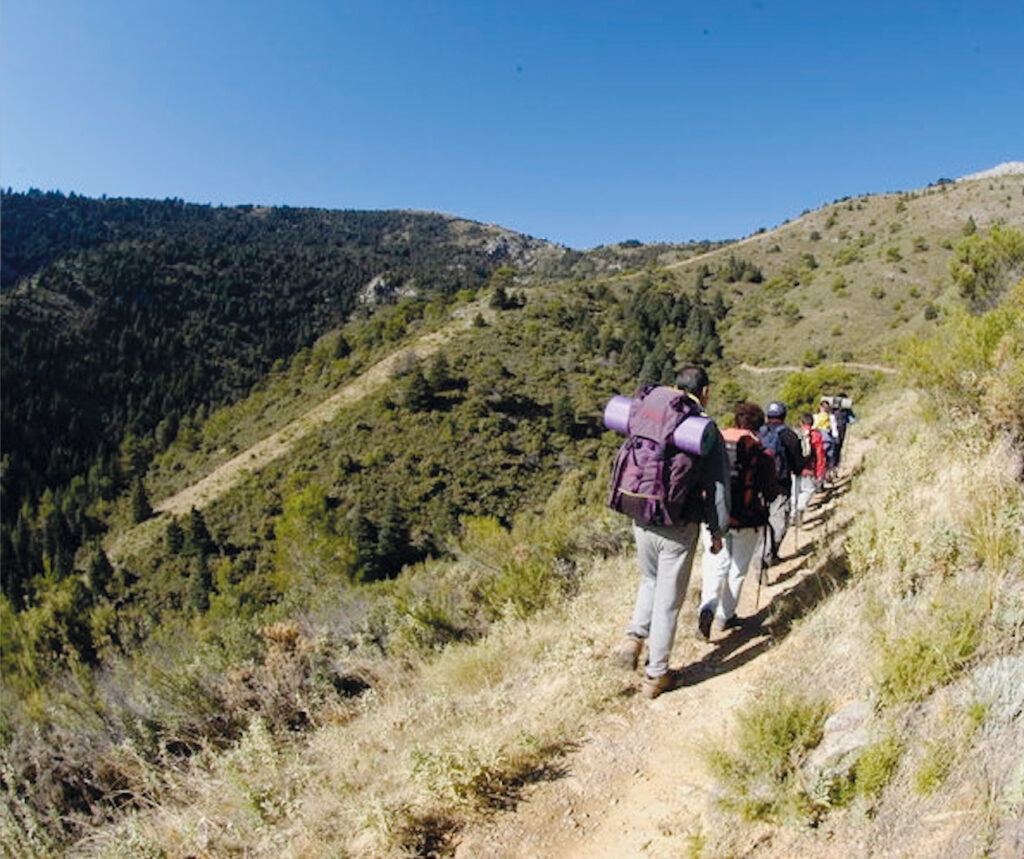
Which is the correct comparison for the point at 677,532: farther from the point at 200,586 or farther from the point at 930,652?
the point at 200,586

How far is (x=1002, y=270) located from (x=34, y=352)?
418ft

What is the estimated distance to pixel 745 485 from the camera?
14.7ft

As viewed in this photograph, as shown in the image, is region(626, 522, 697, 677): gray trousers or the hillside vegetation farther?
region(626, 522, 697, 677): gray trousers

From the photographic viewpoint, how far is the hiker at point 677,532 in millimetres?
3609

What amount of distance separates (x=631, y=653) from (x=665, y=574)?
62 cm

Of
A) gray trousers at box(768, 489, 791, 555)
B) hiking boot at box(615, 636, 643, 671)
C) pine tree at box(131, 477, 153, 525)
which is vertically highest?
gray trousers at box(768, 489, 791, 555)

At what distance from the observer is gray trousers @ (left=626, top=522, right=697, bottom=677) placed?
12.2 ft

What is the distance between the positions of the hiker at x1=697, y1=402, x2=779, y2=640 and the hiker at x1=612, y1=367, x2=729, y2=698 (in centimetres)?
67

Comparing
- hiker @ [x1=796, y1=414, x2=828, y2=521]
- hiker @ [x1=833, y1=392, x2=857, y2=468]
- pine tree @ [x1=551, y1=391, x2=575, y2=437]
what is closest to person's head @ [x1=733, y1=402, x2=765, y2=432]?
hiker @ [x1=796, y1=414, x2=828, y2=521]

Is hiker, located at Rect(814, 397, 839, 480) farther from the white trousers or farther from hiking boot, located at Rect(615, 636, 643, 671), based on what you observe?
hiking boot, located at Rect(615, 636, 643, 671)

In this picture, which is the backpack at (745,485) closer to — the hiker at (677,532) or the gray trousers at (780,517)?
the hiker at (677,532)

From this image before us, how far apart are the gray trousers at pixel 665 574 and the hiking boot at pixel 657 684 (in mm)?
27

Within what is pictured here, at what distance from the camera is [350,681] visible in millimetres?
5797

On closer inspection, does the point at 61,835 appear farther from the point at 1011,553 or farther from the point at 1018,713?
the point at 1011,553
